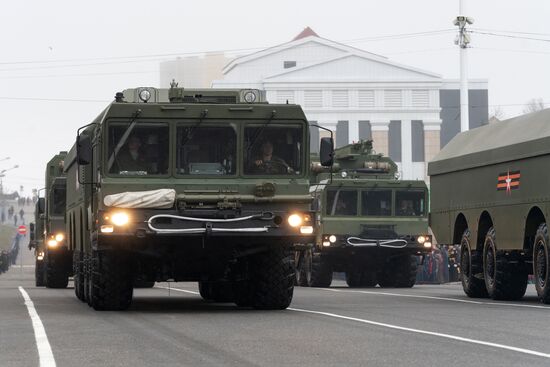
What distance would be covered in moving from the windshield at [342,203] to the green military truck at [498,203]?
8284 mm

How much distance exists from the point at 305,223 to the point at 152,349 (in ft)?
24.2

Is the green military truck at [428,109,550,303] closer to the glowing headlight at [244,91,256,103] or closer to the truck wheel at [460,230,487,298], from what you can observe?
the truck wheel at [460,230,487,298]

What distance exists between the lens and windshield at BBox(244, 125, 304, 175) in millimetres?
22328

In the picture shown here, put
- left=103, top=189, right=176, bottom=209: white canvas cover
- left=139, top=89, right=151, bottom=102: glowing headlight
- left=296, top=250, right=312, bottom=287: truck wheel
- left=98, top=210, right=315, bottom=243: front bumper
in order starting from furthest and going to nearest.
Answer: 1. left=296, top=250, right=312, bottom=287: truck wheel
2. left=139, top=89, right=151, bottom=102: glowing headlight
3. left=103, top=189, right=176, bottom=209: white canvas cover
4. left=98, top=210, right=315, bottom=243: front bumper

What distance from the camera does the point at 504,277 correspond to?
89.0 feet

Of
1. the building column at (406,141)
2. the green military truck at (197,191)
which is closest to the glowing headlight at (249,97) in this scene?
the green military truck at (197,191)

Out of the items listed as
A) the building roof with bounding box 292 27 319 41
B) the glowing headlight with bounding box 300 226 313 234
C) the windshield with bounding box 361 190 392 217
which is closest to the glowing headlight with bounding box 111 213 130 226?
the glowing headlight with bounding box 300 226 313 234

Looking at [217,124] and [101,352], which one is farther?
[217,124]

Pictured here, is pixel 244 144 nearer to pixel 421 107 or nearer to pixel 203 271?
pixel 203 271

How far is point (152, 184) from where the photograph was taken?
21.9 m

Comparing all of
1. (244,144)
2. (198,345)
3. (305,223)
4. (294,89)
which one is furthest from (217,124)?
(294,89)

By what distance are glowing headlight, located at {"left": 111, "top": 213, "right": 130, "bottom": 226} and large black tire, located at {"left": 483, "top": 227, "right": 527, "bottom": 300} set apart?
800 cm

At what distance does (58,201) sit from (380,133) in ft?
316

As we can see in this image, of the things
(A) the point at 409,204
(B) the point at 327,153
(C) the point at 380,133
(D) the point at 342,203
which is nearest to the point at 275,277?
(B) the point at 327,153
